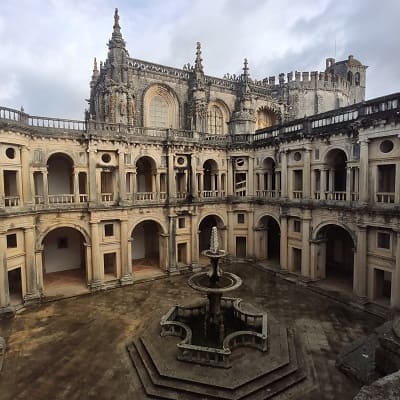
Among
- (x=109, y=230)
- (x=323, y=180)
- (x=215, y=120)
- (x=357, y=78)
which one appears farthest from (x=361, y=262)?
(x=357, y=78)

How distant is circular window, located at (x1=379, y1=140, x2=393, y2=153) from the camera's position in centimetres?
1828

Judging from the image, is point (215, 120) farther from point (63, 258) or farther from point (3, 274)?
point (3, 274)

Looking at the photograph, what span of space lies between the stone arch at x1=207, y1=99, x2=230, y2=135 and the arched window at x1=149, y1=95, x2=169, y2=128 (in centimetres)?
535

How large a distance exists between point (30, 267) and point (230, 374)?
16.5 metres

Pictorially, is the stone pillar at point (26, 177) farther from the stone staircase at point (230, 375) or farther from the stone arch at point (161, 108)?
the stone staircase at point (230, 375)

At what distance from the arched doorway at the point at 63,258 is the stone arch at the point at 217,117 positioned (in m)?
19.1

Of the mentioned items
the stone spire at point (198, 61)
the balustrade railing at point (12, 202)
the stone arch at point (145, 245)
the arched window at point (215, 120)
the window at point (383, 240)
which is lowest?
the stone arch at point (145, 245)

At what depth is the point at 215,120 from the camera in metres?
A: 34.8

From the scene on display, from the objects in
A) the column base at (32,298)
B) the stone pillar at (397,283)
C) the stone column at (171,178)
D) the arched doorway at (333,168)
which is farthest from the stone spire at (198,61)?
the column base at (32,298)

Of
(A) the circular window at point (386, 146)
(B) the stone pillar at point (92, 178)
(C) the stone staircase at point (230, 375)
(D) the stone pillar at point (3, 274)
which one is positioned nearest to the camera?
(C) the stone staircase at point (230, 375)

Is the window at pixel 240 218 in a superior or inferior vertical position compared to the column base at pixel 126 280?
superior

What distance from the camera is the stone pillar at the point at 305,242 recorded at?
941 inches

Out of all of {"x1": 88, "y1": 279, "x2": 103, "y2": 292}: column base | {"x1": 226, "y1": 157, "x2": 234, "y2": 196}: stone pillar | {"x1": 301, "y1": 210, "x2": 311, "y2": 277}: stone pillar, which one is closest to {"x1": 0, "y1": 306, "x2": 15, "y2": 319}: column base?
{"x1": 88, "y1": 279, "x2": 103, "y2": 292}: column base

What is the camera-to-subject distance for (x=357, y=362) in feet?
44.1
